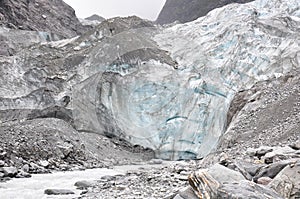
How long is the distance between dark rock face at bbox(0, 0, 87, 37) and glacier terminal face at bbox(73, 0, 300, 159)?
16.2m

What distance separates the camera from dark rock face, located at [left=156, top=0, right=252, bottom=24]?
179ft

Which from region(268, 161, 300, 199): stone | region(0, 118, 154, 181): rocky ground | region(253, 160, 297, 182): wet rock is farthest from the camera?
region(0, 118, 154, 181): rocky ground

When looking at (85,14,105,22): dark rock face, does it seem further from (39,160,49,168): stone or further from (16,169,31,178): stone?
(16,169,31,178): stone

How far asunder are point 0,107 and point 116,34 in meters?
10.2

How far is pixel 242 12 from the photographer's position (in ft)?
88.5

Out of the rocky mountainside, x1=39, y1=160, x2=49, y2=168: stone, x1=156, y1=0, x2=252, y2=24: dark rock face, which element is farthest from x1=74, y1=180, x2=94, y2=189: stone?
x1=156, y1=0, x2=252, y2=24: dark rock face

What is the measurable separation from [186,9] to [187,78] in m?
40.5

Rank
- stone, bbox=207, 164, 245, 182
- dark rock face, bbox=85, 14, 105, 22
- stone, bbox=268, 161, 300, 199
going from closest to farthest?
stone, bbox=268, 161, 300, 199
stone, bbox=207, 164, 245, 182
dark rock face, bbox=85, 14, 105, 22

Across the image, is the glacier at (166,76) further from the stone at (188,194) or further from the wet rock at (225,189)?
the wet rock at (225,189)

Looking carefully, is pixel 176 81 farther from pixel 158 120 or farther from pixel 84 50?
pixel 84 50

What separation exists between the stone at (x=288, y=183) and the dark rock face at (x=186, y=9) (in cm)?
4786

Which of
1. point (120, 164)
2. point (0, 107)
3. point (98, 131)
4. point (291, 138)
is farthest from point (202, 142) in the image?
point (0, 107)

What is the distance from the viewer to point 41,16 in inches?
1754

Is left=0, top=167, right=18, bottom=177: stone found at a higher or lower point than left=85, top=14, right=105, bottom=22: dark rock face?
lower
